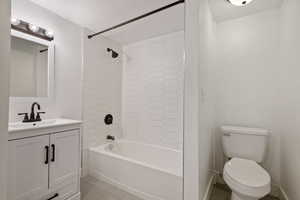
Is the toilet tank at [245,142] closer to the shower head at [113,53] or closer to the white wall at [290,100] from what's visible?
the white wall at [290,100]

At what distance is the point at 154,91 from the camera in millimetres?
2602

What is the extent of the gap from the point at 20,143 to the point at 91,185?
44.8 inches

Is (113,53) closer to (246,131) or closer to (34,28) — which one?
(34,28)

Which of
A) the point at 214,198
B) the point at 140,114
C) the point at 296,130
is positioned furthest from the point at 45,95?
the point at 296,130

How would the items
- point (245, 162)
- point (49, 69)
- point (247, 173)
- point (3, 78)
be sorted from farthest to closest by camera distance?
point (49, 69) → point (245, 162) → point (247, 173) → point (3, 78)

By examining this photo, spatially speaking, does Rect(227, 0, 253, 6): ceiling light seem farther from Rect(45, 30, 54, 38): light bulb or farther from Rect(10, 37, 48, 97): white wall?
Rect(10, 37, 48, 97): white wall

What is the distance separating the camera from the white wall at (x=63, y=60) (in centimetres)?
173

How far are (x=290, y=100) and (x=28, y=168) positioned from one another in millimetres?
2609

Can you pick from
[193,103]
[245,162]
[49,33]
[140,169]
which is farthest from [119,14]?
[245,162]

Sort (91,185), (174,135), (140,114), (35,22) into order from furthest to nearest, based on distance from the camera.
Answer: (140,114) → (174,135) → (91,185) → (35,22)

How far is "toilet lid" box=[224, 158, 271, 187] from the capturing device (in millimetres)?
1298

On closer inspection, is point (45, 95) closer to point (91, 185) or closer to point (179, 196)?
point (91, 185)

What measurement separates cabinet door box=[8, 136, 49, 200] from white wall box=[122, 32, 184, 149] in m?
1.60

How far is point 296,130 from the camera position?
140cm
